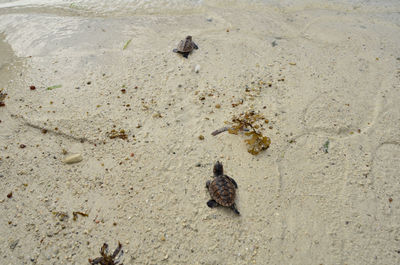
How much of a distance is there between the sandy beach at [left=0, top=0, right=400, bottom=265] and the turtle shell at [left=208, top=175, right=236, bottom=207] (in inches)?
5.6

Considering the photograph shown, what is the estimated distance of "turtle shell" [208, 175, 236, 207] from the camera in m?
2.86

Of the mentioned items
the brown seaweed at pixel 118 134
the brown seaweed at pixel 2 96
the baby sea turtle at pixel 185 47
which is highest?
the baby sea turtle at pixel 185 47

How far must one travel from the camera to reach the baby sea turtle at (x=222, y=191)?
2.86m

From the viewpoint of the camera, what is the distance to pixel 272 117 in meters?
3.89

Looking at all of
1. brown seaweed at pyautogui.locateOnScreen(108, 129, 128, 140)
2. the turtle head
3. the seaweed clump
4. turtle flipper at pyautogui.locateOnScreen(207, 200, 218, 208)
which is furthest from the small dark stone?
the seaweed clump

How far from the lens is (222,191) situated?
2867 mm

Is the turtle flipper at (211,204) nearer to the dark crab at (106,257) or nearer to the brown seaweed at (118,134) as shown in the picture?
the dark crab at (106,257)

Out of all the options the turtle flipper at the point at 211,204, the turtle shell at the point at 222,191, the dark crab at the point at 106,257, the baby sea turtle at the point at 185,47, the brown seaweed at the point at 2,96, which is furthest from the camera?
the baby sea turtle at the point at 185,47

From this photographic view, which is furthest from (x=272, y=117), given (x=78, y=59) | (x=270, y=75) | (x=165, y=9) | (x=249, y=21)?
(x=165, y=9)

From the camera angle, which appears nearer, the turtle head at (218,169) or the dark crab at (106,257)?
the dark crab at (106,257)

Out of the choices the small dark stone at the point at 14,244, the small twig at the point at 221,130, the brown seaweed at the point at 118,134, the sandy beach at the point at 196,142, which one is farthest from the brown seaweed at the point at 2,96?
the small twig at the point at 221,130

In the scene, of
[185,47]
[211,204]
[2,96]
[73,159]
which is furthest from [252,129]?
[2,96]

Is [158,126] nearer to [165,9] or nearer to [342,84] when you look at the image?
[342,84]

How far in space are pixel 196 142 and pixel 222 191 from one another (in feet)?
3.16
